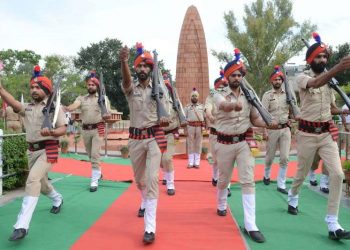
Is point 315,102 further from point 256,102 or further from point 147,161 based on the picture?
point 147,161

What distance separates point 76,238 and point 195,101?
267 inches

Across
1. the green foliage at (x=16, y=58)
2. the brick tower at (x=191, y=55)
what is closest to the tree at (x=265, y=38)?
the brick tower at (x=191, y=55)

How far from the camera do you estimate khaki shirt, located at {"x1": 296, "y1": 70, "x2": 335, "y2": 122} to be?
501 cm

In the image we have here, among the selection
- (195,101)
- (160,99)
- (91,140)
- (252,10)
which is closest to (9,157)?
(91,140)

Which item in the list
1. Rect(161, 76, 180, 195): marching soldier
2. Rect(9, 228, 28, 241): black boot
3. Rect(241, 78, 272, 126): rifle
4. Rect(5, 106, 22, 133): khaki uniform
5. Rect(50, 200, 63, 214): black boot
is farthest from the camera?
Rect(5, 106, 22, 133): khaki uniform

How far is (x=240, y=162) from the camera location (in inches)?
195

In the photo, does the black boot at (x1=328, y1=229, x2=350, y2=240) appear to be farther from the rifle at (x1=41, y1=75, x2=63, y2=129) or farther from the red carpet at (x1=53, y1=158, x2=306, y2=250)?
the rifle at (x1=41, y1=75, x2=63, y2=129)

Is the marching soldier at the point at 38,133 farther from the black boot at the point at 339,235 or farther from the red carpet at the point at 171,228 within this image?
the black boot at the point at 339,235

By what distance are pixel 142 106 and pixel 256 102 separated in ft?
4.70

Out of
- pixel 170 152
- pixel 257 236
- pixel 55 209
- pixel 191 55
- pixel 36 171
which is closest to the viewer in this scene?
pixel 257 236

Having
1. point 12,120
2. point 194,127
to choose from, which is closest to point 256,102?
point 194,127

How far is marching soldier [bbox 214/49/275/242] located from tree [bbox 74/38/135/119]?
35.6 metres

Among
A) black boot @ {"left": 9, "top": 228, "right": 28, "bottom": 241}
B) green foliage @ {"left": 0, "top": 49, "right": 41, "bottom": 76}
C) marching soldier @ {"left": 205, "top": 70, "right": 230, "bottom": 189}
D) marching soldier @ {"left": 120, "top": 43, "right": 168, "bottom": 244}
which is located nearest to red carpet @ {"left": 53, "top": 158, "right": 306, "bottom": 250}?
marching soldier @ {"left": 205, "top": 70, "right": 230, "bottom": 189}

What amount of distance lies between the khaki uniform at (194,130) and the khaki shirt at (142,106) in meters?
5.90
